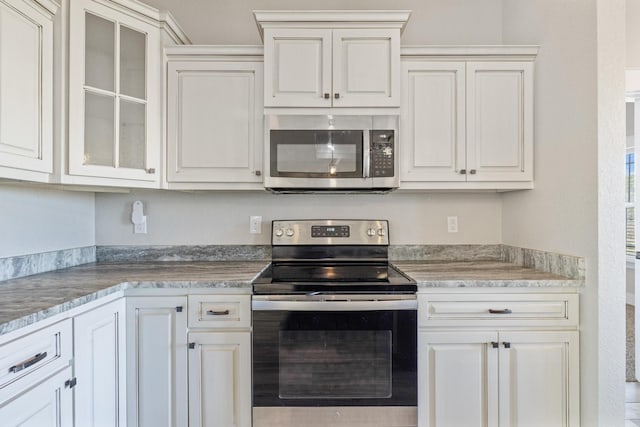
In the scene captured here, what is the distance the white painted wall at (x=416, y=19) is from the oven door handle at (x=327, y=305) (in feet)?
5.68

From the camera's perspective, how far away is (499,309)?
165 centimetres

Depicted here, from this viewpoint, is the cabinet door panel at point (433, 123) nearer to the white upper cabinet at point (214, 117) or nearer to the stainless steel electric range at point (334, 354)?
the stainless steel electric range at point (334, 354)

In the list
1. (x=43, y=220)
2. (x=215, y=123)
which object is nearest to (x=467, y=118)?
(x=215, y=123)

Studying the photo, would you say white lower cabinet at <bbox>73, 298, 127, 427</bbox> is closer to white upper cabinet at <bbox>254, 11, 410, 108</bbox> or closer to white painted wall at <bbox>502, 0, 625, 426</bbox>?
white upper cabinet at <bbox>254, 11, 410, 108</bbox>

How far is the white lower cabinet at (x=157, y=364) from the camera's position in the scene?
1.63 meters

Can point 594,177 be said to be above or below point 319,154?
below

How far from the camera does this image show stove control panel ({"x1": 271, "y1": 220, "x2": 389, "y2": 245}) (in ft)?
7.38

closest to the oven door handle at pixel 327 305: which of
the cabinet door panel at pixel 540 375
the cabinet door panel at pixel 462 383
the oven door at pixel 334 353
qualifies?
the oven door at pixel 334 353

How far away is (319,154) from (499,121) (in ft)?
3.38

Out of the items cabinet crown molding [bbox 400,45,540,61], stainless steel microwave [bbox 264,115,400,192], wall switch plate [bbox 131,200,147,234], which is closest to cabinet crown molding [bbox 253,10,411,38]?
cabinet crown molding [bbox 400,45,540,61]

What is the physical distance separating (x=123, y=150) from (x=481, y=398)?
213 centimetres

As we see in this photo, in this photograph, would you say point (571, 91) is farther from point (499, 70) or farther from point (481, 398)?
point (481, 398)

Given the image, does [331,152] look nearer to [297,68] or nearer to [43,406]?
[297,68]

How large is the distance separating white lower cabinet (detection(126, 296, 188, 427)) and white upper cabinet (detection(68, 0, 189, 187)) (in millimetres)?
687
